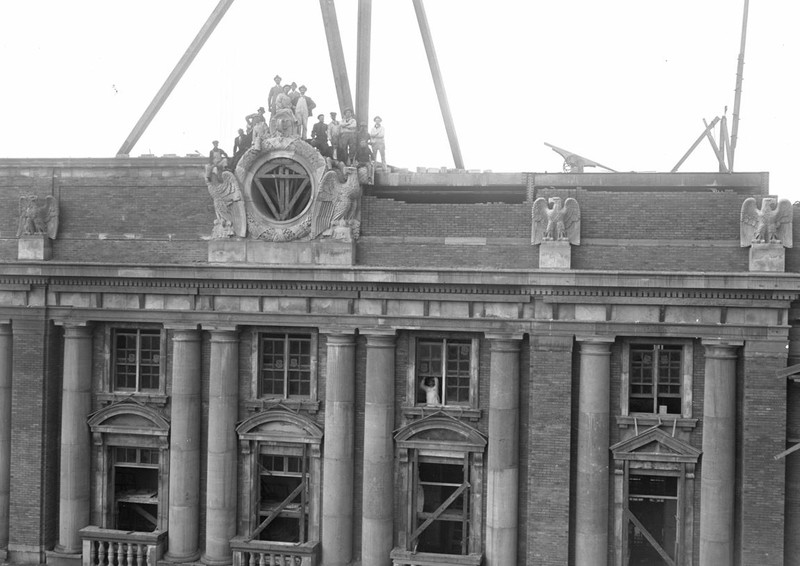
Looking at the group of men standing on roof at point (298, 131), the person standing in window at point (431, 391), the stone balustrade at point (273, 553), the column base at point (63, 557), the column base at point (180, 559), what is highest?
the group of men standing on roof at point (298, 131)

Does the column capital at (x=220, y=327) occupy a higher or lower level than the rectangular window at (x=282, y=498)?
higher

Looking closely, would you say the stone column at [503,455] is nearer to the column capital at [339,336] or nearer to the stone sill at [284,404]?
the column capital at [339,336]

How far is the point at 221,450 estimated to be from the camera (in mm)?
23734

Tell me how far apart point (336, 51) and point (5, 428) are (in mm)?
15104

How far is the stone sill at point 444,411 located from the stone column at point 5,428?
11.4 m

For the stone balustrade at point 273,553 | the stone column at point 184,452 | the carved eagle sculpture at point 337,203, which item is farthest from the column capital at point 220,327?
the stone balustrade at point 273,553

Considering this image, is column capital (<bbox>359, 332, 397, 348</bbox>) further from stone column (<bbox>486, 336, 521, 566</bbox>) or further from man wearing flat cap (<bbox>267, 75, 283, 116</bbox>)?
man wearing flat cap (<bbox>267, 75, 283, 116</bbox>)

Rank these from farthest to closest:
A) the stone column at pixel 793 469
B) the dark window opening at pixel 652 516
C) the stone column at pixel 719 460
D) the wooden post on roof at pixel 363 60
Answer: the wooden post on roof at pixel 363 60
the dark window opening at pixel 652 516
the stone column at pixel 793 469
the stone column at pixel 719 460

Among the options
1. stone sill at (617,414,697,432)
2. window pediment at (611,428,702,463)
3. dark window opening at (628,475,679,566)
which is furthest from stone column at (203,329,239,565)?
dark window opening at (628,475,679,566)

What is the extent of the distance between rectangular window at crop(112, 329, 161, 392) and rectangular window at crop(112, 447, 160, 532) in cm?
185

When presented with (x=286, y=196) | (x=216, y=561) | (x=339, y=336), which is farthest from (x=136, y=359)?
(x=286, y=196)

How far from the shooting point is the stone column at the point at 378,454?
2291 cm

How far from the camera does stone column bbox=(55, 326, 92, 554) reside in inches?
965

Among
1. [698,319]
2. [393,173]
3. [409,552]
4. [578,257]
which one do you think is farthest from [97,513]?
[698,319]
